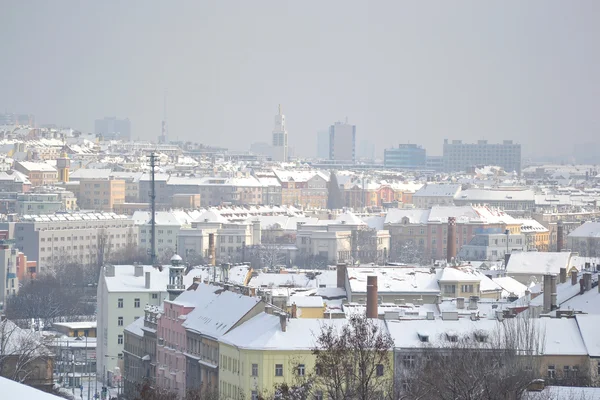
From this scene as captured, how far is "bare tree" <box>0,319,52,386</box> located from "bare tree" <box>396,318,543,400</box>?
341 inches

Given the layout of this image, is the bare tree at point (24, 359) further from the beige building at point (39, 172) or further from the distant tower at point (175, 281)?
the beige building at point (39, 172)

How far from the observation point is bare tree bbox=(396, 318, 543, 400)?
33062 millimetres

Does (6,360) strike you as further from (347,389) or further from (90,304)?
(90,304)

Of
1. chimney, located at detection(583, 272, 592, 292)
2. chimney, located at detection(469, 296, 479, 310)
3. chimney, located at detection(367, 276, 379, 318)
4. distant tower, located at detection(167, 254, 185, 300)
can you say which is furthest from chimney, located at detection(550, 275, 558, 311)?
distant tower, located at detection(167, 254, 185, 300)

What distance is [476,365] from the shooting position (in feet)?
120

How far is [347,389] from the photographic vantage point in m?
31.9

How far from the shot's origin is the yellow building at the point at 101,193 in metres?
166

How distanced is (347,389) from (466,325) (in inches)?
448

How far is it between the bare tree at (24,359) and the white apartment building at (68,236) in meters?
60.5

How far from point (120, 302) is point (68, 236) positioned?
2295 inches

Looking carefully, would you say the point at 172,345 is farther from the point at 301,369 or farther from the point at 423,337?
the point at 301,369

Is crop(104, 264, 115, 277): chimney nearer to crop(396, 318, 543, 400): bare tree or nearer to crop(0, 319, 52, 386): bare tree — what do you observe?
crop(0, 319, 52, 386): bare tree

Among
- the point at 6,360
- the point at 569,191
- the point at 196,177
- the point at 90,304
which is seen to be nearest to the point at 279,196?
the point at 196,177

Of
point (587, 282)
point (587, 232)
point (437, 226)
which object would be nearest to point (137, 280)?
point (587, 282)
